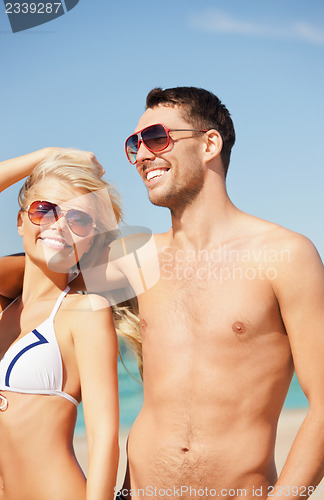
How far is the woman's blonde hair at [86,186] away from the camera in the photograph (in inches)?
122

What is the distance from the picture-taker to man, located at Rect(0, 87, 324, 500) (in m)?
2.68

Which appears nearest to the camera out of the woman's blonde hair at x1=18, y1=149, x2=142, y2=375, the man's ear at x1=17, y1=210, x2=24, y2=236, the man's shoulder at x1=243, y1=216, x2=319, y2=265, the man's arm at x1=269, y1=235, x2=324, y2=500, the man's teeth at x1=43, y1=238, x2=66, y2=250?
the man's arm at x1=269, y1=235, x2=324, y2=500

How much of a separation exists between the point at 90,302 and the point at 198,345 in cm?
60

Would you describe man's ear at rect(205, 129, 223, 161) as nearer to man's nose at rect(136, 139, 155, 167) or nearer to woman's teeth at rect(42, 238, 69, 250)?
man's nose at rect(136, 139, 155, 167)

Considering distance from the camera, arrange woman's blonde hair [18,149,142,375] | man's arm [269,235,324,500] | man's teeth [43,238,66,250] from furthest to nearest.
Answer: woman's blonde hair [18,149,142,375] < man's teeth [43,238,66,250] < man's arm [269,235,324,500]

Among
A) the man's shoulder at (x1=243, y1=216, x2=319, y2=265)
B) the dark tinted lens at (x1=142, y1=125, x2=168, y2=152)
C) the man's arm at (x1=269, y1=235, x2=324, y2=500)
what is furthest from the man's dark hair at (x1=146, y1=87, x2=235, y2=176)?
the man's arm at (x1=269, y1=235, x2=324, y2=500)

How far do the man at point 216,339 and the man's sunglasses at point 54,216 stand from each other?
1.37ft

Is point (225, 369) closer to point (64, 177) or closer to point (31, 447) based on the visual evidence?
point (31, 447)

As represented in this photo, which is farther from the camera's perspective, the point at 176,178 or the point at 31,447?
the point at 176,178

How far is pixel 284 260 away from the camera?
2.75 m

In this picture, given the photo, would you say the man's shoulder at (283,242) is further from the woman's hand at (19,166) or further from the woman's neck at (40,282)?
the woman's hand at (19,166)

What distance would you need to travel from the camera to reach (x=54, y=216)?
3012 millimetres

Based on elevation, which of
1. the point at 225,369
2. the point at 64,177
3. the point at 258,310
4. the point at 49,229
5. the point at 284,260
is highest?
the point at 64,177

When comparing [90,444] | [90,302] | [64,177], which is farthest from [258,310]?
[64,177]
